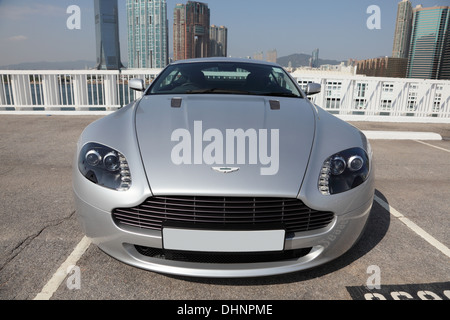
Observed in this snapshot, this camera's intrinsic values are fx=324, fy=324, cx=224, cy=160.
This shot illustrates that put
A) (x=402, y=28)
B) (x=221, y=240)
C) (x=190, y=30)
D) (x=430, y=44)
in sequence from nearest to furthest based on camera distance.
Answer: (x=221, y=240), (x=190, y=30), (x=402, y=28), (x=430, y=44)

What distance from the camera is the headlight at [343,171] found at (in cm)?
176

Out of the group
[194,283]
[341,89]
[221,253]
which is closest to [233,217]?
[221,253]

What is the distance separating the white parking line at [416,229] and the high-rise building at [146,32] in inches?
1490

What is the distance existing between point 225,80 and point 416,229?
2.11m

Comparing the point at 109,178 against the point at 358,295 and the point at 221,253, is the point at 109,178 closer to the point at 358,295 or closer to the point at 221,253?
the point at 221,253

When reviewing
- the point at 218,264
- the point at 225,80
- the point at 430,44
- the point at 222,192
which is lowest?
the point at 218,264

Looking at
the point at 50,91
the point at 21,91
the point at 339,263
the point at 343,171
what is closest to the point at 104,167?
the point at 343,171

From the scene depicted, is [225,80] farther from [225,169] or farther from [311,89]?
[225,169]

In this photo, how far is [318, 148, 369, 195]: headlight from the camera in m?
1.76

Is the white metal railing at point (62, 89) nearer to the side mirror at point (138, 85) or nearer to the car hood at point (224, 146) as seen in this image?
the side mirror at point (138, 85)

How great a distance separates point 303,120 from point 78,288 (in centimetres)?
173

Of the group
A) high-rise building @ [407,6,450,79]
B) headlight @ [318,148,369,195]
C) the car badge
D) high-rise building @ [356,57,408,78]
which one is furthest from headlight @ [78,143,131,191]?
high-rise building @ [356,57,408,78]

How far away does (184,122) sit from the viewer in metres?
2.10

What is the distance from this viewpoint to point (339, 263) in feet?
6.80
